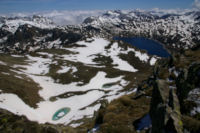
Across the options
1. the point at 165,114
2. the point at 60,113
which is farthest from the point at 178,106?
the point at 60,113

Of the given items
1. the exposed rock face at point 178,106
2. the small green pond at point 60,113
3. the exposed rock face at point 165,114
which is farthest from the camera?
the small green pond at point 60,113

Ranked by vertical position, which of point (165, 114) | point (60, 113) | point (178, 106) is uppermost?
point (165, 114)

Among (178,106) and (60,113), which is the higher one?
(178,106)

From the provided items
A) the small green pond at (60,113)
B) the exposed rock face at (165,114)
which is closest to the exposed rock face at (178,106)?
the exposed rock face at (165,114)

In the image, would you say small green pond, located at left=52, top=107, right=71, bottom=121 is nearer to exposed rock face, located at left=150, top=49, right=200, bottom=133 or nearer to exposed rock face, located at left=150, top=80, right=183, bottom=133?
exposed rock face, located at left=150, top=49, right=200, bottom=133

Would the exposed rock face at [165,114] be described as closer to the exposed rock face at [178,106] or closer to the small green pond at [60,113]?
the exposed rock face at [178,106]

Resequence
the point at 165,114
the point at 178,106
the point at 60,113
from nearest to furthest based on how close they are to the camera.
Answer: the point at 165,114 → the point at 178,106 → the point at 60,113

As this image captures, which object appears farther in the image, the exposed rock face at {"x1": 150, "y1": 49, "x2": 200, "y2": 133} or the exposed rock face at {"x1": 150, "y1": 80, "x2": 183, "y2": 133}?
the exposed rock face at {"x1": 150, "y1": 49, "x2": 200, "y2": 133}

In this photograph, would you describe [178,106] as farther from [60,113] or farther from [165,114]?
[60,113]

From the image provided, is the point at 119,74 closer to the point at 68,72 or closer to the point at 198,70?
the point at 68,72

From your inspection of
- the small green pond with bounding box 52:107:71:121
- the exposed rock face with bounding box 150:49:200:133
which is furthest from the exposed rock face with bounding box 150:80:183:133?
the small green pond with bounding box 52:107:71:121

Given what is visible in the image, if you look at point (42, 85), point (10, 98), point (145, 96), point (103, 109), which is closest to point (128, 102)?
point (145, 96)
